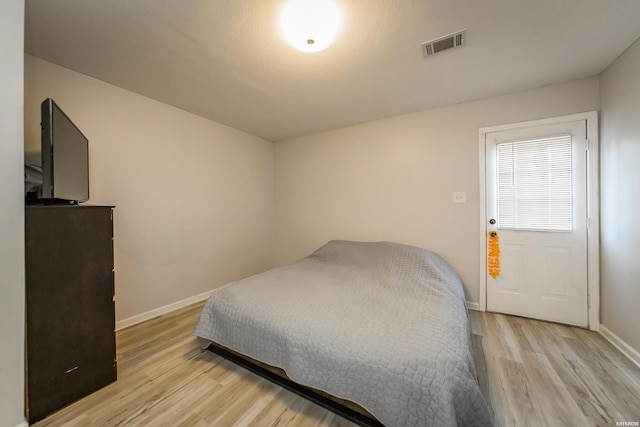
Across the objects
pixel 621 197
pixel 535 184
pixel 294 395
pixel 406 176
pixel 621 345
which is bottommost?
pixel 294 395

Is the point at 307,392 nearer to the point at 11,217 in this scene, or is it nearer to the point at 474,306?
the point at 11,217

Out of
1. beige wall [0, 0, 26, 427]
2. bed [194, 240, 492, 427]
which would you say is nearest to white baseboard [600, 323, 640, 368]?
bed [194, 240, 492, 427]

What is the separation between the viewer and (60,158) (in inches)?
55.9

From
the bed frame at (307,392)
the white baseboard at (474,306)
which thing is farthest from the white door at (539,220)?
the bed frame at (307,392)

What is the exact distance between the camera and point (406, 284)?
2135 millimetres

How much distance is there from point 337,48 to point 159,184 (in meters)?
2.27

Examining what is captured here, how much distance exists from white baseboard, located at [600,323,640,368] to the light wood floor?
49mm

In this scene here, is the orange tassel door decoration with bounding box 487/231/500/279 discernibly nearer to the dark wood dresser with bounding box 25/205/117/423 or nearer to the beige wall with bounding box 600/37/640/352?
the beige wall with bounding box 600/37/640/352

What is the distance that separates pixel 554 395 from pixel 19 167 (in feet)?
10.7

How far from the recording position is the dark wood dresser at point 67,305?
128 centimetres

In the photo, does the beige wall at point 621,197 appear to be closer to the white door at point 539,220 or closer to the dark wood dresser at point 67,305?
the white door at point 539,220

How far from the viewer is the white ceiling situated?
4.61 ft

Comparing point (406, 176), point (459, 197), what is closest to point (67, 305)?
point (406, 176)

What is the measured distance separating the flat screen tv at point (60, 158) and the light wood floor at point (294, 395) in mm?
1278
